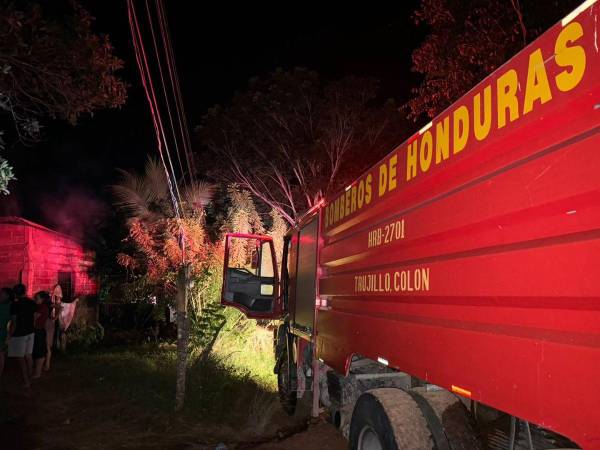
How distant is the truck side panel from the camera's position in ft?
5.77

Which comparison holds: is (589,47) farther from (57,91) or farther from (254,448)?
(57,91)

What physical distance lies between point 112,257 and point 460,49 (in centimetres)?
1387

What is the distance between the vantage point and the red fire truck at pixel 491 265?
5.82ft

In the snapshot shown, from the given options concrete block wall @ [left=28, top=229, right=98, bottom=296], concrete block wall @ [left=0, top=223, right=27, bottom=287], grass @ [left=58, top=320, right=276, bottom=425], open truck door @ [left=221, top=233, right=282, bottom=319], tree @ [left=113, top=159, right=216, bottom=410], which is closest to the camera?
grass @ [left=58, top=320, right=276, bottom=425]

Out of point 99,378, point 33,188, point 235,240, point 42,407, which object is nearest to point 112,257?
point 33,188

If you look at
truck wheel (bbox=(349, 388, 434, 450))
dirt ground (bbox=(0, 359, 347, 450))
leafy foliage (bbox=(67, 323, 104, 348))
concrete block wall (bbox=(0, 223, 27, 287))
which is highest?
concrete block wall (bbox=(0, 223, 27, 287))

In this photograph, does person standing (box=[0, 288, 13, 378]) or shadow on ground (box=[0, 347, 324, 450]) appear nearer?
shadow on ground (box=[0, 347, 324, 450])

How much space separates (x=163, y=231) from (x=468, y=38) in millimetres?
8663

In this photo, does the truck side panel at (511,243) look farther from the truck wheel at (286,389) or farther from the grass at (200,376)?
the grass at (200,376)

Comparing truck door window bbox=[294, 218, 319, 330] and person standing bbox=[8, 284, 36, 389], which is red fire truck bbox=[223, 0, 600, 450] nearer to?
truck door window bbox=[294, 218, 319, 330]

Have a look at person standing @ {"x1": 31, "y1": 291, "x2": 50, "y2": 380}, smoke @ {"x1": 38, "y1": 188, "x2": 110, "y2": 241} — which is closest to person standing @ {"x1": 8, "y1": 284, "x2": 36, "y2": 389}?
person standing @ {"x1": 31, "y1": 291, "x2": 50, "y2": 380}

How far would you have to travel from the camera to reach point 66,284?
16.4 m

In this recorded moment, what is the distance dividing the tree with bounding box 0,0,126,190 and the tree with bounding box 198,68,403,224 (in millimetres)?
8991

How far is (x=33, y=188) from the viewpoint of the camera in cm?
1748
